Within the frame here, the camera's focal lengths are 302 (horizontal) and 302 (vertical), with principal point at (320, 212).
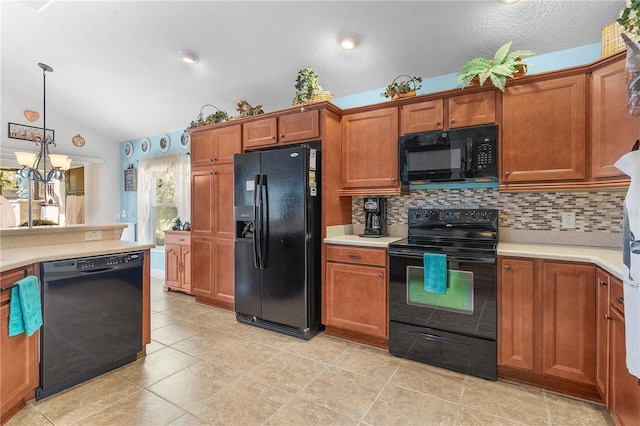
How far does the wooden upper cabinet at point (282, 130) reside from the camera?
9.59ft

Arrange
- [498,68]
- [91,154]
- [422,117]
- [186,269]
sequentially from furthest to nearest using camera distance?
[91,154], [186,269], [422,117], [498,68]

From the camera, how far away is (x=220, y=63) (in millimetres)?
3402

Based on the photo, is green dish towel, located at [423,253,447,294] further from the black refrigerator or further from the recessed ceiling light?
A: the recessed ceiling light

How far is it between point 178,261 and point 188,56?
270 cm

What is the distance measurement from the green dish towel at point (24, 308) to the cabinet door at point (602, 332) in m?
3.22

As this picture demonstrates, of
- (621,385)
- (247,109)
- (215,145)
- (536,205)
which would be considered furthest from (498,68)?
(215,145)

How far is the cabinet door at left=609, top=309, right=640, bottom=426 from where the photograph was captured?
4.43ft

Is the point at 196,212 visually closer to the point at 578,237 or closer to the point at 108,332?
the point at 108,332

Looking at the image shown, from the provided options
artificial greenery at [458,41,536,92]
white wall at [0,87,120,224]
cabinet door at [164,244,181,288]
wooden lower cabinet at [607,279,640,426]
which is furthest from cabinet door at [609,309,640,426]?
white wall at [0,87,120,224]

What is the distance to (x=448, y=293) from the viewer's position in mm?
2279

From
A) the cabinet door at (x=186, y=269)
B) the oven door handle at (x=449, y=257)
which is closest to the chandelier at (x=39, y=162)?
the cabinet door at (x=186, y=269)

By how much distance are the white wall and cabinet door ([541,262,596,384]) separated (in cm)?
676

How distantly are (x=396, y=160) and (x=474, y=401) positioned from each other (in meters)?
1.91

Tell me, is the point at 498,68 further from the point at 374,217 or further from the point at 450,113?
the point at 374,217
